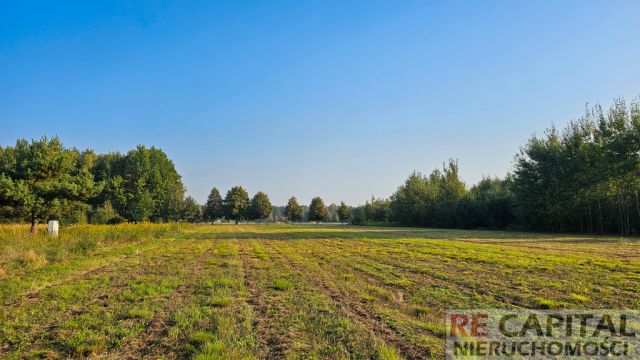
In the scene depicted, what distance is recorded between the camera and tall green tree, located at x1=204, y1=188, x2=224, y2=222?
110 meters

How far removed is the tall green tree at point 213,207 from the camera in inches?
4338

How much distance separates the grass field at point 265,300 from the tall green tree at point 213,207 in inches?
3860

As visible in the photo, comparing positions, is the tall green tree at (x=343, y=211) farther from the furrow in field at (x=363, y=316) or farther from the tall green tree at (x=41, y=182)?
the furrow in field at (x=363, y=316)

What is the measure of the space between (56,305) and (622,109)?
4251cm

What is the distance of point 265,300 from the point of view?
791cm

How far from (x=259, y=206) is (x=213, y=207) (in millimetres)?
13311

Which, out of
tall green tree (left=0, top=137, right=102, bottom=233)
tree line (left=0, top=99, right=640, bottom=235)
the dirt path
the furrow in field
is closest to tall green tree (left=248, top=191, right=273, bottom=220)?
tree line (left=0, top=99, right=640, bottom=235)

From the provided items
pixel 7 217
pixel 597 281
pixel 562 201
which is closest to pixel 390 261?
pixel 597 281

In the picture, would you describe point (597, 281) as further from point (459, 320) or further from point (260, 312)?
point (260, 312)

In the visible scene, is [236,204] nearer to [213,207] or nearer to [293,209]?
[213,207]

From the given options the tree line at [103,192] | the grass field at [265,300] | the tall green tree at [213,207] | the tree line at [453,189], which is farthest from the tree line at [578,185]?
the tall green tree at [213,207]

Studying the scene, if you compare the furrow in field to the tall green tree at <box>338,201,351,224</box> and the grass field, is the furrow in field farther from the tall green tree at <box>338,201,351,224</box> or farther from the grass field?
the tall green tree at <box>338,201,351,224</box>

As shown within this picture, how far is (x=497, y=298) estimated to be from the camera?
7.73 m

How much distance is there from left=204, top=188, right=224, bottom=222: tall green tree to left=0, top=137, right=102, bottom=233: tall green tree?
85.5 m
